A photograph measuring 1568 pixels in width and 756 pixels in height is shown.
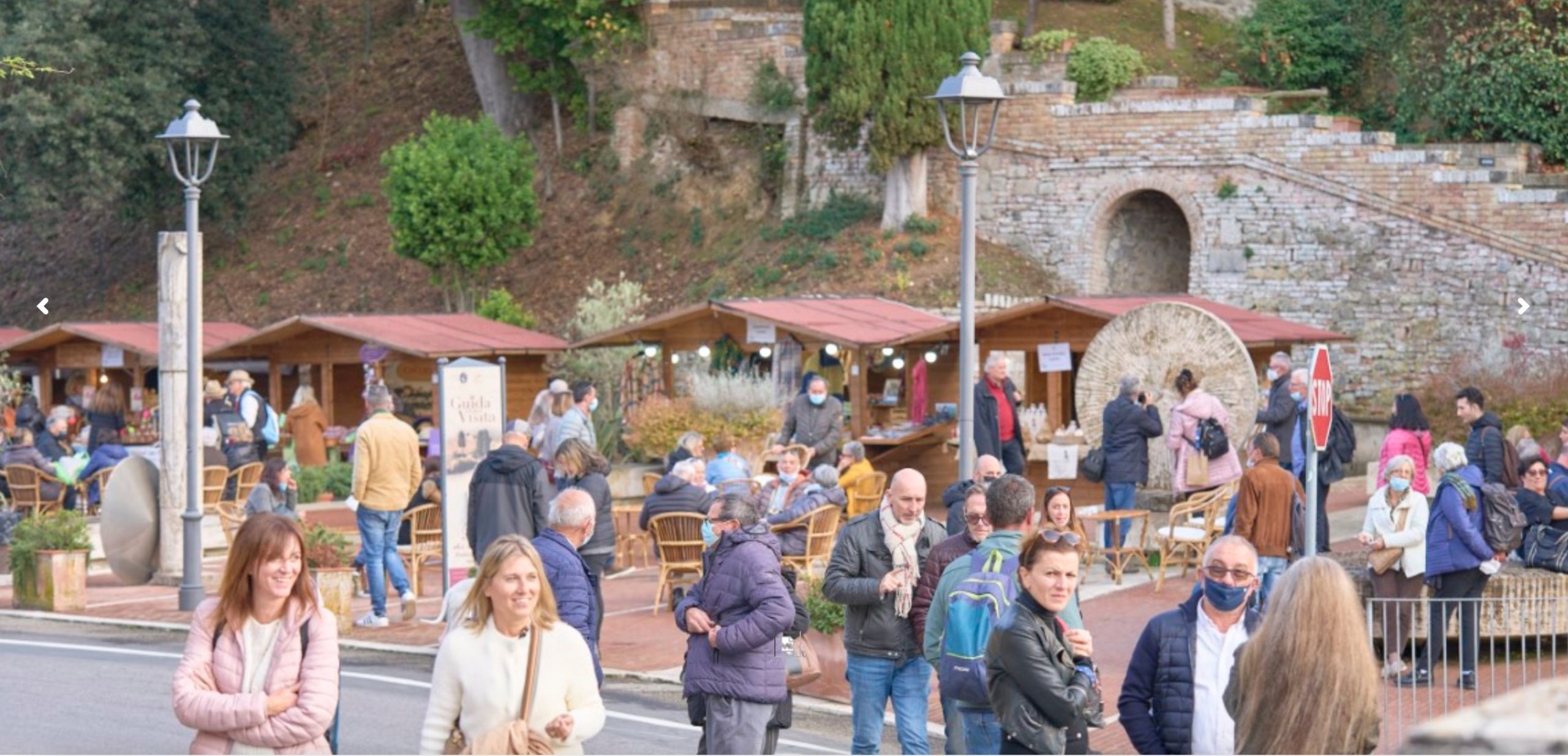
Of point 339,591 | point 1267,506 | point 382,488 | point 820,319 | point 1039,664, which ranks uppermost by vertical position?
point 820,319

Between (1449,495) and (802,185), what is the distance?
22649mm

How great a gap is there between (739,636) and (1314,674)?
307 cm

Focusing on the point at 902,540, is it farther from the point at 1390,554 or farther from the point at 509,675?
the point at 1390,554

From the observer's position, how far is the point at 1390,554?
40.3ft

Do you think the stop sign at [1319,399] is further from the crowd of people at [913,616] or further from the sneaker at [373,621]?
the sneaker at [373,621]

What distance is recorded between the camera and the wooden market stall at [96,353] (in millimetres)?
28984

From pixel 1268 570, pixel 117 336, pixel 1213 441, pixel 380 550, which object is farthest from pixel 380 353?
pixel 1268 570

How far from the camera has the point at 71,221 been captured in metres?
43.2

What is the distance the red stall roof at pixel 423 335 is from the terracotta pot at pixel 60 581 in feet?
30.9

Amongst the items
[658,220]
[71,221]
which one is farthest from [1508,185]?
[71,221]

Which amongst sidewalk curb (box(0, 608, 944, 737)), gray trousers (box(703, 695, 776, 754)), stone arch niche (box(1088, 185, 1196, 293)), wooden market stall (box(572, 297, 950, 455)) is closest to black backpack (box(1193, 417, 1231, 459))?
sidewalk curb (box(0, 608, 944, 737))

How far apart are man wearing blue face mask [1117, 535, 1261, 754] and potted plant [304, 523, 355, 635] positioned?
867 centimetres

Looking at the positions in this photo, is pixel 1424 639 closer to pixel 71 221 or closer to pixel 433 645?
pixel 433 645

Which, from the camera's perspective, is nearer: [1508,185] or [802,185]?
[1508,185]
